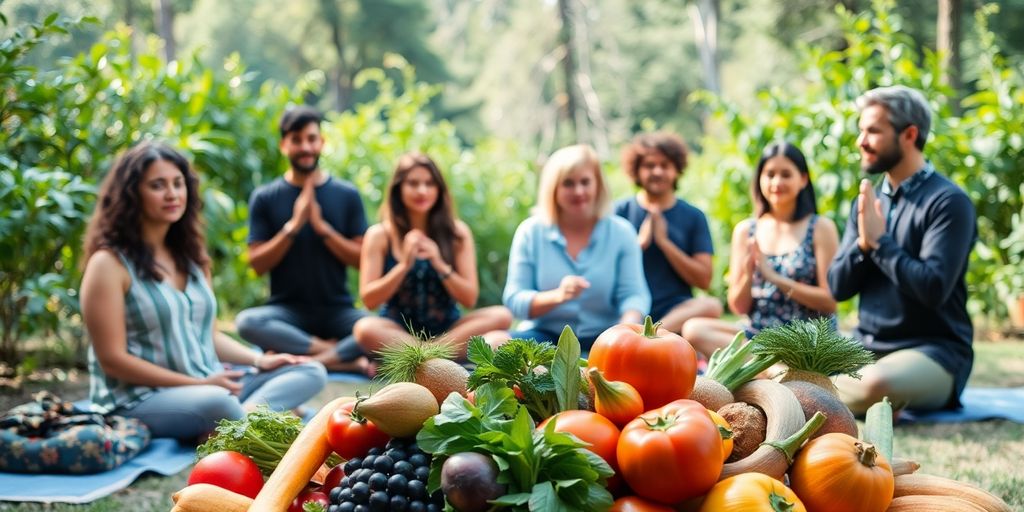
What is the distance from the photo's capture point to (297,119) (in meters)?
5.77

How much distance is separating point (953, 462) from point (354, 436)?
10.0 feet

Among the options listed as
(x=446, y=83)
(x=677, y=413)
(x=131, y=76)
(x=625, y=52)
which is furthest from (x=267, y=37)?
(x=677, y=413)

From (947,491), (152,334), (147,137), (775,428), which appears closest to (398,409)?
(775,428)

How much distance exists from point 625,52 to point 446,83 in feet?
22.8

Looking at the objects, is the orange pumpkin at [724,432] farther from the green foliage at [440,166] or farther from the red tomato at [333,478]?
the green foliage at [440,166]

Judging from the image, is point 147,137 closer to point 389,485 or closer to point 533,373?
point 533,373

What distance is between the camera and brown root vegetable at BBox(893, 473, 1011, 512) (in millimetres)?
1885

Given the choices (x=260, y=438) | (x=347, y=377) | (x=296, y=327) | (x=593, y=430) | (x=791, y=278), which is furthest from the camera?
(x=296, y=327)

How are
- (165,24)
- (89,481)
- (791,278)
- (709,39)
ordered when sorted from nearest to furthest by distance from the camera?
(89,481) < (791,278) < (165,24) < (709,39)

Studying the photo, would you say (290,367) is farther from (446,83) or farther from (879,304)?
(446,83)

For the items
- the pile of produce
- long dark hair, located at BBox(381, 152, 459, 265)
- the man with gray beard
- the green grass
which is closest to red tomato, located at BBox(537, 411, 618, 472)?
the pile of produce

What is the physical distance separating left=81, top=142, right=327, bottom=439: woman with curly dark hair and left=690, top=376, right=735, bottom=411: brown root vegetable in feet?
8.90

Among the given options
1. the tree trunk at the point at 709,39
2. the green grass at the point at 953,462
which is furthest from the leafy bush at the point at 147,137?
the tree trunk at the point at 709,39

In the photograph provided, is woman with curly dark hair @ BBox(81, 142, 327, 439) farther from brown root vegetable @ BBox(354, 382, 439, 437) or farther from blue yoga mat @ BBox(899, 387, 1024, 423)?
blue yoga mat @ BBox(899, 387, 1024, 423)
